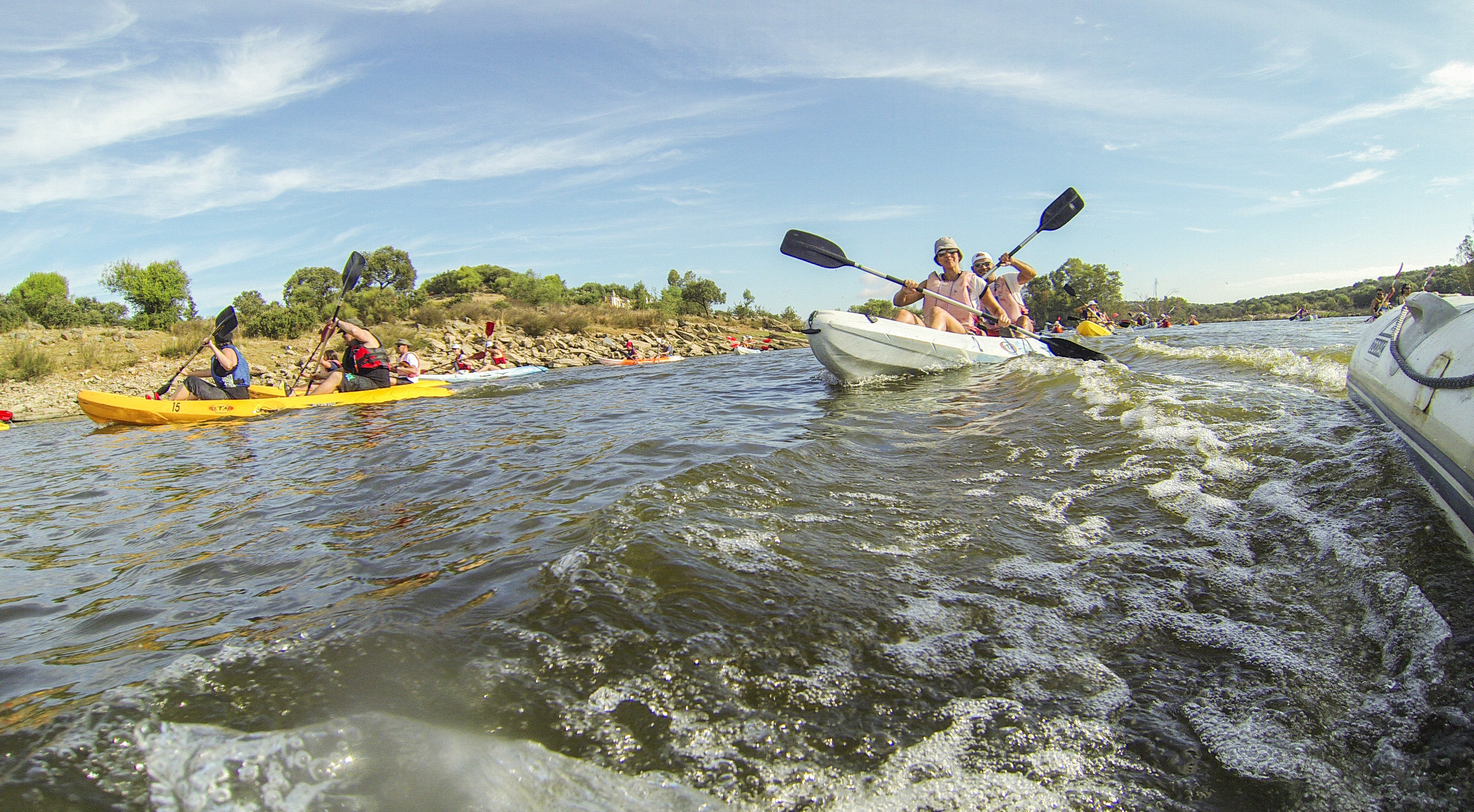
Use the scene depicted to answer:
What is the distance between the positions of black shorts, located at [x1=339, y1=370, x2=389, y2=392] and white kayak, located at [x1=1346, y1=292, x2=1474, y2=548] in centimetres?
1124

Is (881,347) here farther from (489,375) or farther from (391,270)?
(391,270)

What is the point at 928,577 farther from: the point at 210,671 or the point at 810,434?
the point at 810,434

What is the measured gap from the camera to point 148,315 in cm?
2498

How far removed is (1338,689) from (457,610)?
92.6 inches

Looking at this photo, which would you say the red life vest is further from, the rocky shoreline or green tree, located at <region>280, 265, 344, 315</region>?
green tree, located at <region>280, 265, 344, 315</region>

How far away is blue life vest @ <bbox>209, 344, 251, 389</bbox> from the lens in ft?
31.7

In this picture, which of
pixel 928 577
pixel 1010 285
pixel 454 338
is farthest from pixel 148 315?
pixel 928 577

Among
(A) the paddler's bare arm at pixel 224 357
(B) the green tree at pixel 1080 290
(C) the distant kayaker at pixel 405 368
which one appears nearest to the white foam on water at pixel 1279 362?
(C) the distant kayaker at pixel 405 368

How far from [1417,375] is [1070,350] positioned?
6861mm

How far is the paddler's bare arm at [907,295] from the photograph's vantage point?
855 centimetres

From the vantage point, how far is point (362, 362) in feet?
33.3

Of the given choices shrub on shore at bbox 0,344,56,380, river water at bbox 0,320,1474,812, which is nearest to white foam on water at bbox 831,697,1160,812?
river water at bbox 0,320,1474,812

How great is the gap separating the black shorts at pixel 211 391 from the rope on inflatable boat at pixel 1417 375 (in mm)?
11909

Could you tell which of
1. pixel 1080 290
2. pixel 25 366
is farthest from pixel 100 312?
pixel 1080 290
